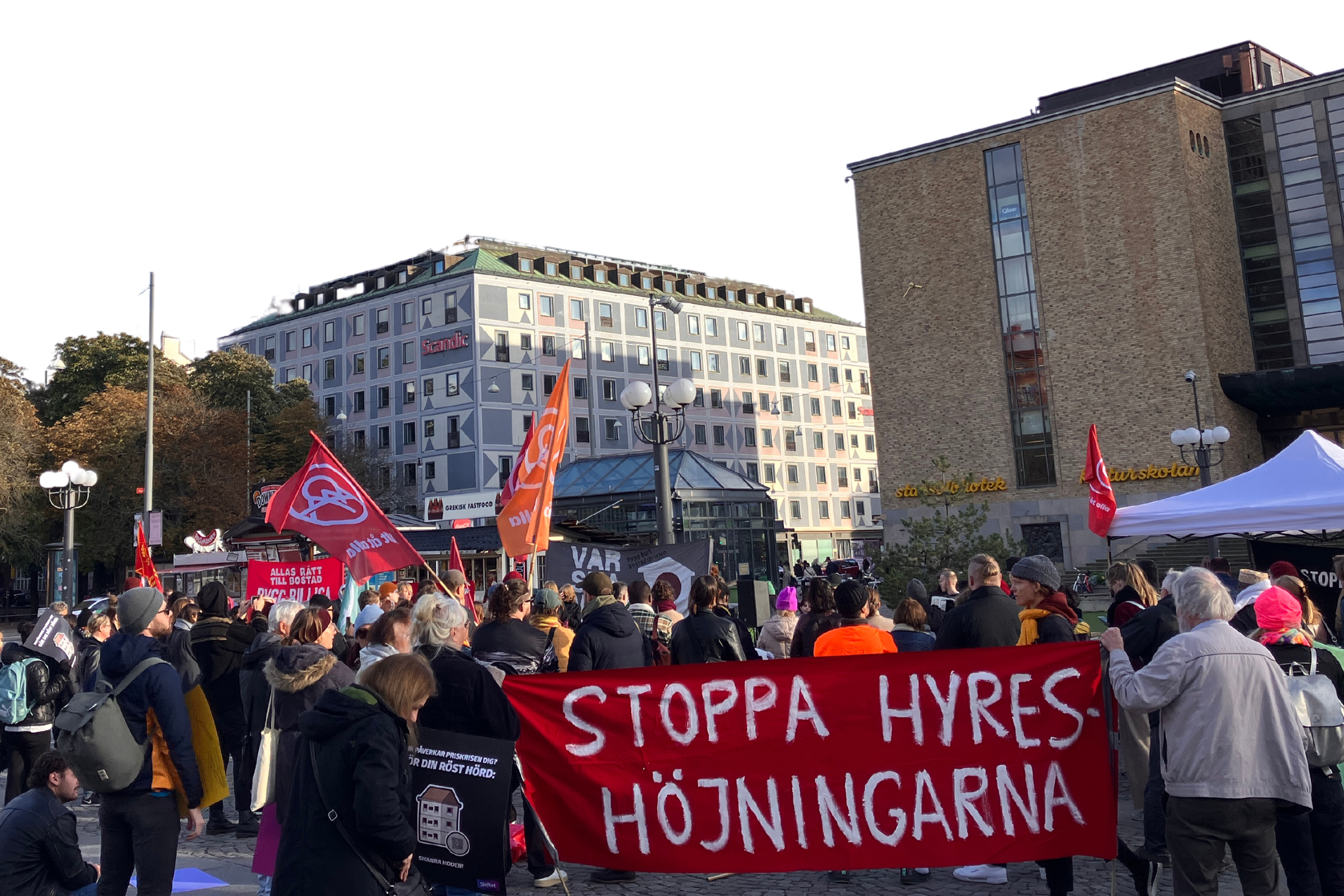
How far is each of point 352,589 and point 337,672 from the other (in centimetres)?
744

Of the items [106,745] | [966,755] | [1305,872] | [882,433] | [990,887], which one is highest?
[882,433]

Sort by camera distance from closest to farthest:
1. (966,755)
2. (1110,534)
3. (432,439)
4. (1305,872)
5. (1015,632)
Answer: (1305,872) < (966,755) < (1015,632) < (1110,534) < (432,439)

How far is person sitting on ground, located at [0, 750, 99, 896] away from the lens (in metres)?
5.12

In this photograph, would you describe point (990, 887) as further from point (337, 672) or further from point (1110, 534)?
point (1110, 534)

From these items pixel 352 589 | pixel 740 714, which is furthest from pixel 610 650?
pixel 352 589

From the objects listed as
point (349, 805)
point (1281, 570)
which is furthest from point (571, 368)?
point (349, 805)

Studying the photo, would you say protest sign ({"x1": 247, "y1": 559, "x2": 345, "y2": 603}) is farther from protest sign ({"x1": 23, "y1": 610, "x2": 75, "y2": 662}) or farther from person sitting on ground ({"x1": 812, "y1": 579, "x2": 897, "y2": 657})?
person sitting on ground ({"x1": 812, "y1": 579, "x2": 897, "y2": 657})

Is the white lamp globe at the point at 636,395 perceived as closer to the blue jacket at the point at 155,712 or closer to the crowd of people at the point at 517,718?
the crowd of people at the point at 517,718

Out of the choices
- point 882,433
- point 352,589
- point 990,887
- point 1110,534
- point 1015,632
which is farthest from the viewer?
point 882,433

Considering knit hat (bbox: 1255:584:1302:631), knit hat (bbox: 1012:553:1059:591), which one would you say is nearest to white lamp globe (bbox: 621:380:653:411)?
knit hat (bbox: 1012:553:1059:591)

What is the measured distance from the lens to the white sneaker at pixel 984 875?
7023 millimetres

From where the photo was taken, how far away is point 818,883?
23.4 ft

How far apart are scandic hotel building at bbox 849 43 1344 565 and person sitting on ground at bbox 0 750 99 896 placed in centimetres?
4452

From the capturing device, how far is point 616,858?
6160 mm
